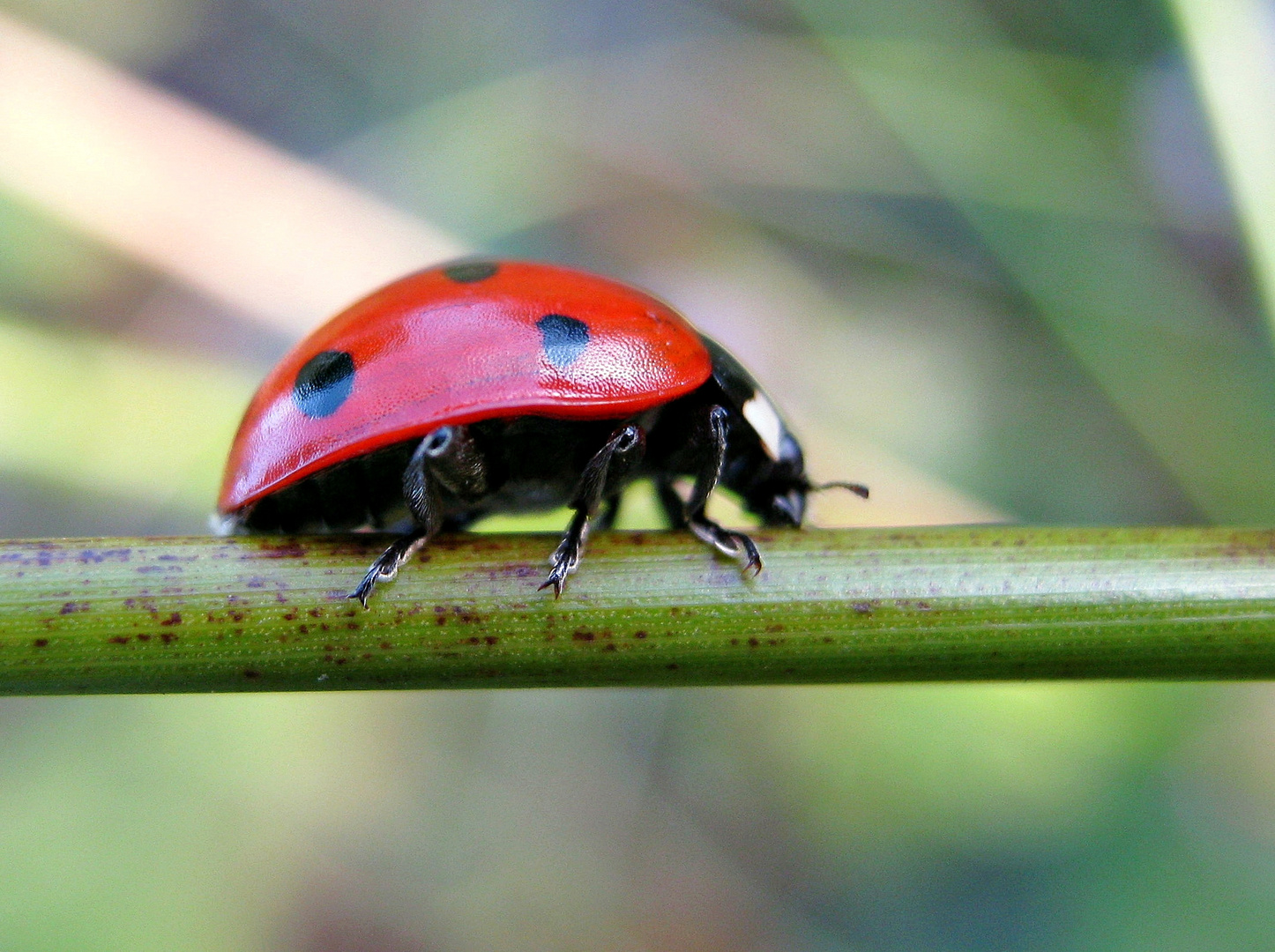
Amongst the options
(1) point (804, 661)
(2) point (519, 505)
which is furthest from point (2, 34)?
(1) point (804, 661)

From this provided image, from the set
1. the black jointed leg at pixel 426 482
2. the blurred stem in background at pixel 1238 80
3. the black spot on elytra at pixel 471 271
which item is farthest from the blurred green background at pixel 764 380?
the black jointed leg at pixel 426 482

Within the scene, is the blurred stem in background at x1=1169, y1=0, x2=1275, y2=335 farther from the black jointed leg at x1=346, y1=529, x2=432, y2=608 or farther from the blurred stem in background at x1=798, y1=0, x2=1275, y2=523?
the black jointed leg at x1=346, y1=529, x2=432, y2=608

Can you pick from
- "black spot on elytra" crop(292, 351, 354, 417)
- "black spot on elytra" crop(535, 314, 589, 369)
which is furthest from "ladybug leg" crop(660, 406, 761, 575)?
"black spot on elytra" crop(292, 351, 354, 417)

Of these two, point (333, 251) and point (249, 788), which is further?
point (333, 251)

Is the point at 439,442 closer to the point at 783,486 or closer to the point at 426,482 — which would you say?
the point at 426,482

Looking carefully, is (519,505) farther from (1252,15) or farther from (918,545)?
(1252,15)

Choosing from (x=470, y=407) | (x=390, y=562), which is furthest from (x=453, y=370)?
(x=390, y=562)
